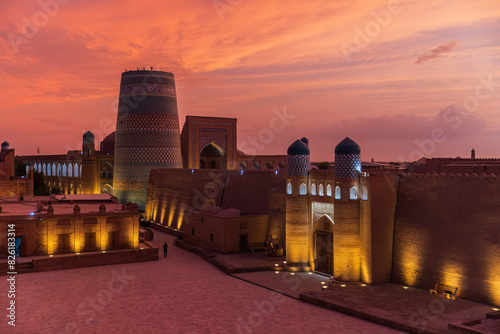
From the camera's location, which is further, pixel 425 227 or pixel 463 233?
pixel 425 227

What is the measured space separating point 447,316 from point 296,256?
22.4 ft

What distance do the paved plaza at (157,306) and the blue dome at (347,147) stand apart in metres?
4.88

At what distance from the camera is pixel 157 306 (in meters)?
13.7

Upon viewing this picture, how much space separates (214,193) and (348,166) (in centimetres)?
1170

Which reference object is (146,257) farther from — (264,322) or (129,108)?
(129,108)

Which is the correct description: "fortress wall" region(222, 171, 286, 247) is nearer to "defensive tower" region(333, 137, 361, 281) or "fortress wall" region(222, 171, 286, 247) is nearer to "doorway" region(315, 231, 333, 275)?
"doorway" region(315, 231, 333, 275)

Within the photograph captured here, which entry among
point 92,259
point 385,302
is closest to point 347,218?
point 385,302

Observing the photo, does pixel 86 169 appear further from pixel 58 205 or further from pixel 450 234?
pixel 450 234

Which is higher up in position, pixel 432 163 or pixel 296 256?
pixel 432 163

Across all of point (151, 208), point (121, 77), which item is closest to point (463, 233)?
point (151, 208)

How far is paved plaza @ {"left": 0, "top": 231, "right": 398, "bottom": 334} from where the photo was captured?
1200 cm

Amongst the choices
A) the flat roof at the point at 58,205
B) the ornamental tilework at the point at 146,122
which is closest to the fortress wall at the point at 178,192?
the ornamental tilework at the point at 146,122

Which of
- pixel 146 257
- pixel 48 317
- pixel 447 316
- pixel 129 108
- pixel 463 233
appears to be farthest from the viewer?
pixel 129 108

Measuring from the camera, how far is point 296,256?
17.8m
